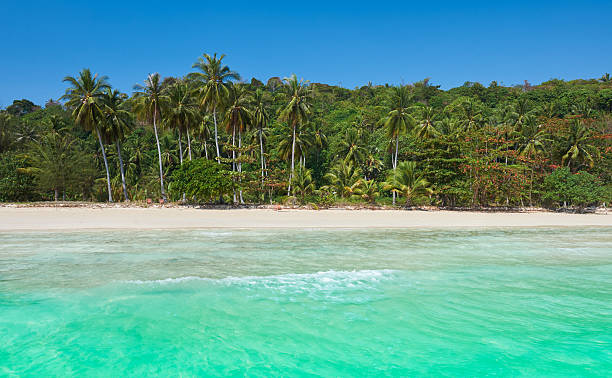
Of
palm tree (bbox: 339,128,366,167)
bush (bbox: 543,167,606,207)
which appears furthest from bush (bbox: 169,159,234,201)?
bush (bbox: 543,167,606,207)

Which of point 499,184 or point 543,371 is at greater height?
point 499,184

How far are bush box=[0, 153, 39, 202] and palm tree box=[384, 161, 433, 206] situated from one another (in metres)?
33.3

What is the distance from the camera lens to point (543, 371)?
4.68 metres

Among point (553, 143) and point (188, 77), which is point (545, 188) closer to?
point (553, 143)

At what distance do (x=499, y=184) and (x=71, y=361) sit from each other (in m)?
32.3

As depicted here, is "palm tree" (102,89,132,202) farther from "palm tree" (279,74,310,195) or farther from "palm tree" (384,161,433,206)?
"palm tree" (384,161,433,206)

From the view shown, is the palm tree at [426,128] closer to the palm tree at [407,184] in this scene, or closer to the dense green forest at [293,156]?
the dense green forest at [293,156]

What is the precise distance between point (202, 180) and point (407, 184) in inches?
671

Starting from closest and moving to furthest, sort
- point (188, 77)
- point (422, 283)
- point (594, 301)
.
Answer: point (594, 301), point (422, 283), point (188, 77)

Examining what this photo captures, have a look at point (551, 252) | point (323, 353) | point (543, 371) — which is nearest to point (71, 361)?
point (323, 353)

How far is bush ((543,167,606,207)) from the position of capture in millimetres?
29625

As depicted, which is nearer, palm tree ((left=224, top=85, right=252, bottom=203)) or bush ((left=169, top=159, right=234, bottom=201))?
bush ((left=169, top=159, right=234, bottom=201))

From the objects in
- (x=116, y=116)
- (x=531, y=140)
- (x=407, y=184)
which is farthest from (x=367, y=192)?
(x=116, y=116)

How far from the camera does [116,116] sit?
33.9 metres
